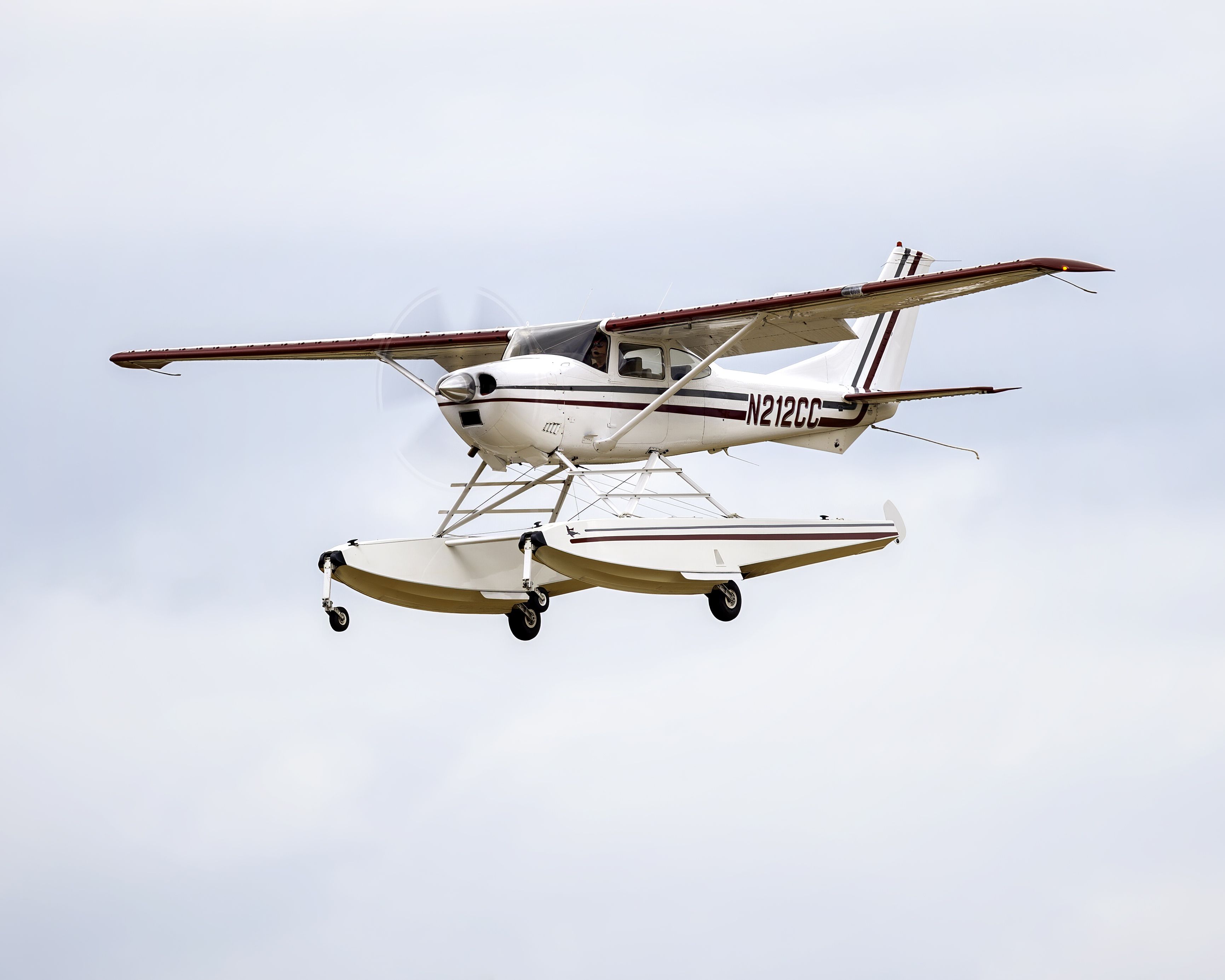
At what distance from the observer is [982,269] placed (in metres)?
18.4

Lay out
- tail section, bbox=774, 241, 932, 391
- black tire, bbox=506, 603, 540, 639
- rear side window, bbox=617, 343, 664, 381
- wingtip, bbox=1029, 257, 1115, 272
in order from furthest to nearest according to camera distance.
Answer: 1. tail section, bbox=774, 241, 932, 391
2. black tire, bbox=506, 603, 540, 639
3. rear side window, bbox=617, 343, 664, 381
4. wingtip, bbox=1029, 257, 1115, 272

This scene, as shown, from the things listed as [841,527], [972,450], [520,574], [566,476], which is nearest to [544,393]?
[566,476]

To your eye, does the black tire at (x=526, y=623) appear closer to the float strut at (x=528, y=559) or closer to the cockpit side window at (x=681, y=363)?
the float strut at (x=528, y=559)

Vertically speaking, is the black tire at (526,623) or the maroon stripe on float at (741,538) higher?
the maroon stripe on float at (741,538)

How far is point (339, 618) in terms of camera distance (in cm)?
2075

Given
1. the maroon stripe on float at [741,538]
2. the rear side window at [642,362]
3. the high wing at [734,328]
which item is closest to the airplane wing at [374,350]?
the high wing at [734,328]

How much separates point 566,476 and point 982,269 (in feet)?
19.1

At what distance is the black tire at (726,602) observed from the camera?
21.6 metres

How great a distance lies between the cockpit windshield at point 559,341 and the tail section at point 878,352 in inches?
144

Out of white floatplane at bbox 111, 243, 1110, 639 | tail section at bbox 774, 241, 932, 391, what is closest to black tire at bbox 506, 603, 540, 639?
white floatplane at bbox 111, 243, 1110, 639

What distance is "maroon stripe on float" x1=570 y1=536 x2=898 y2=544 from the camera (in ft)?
65.5

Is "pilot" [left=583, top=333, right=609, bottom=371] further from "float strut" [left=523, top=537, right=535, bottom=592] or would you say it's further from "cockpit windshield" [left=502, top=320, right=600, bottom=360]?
"float strut" [left=523, top=537, right=535, bottom=592]

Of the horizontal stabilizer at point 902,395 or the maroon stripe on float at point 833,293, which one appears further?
the horizontal stabilizer at point 902,395

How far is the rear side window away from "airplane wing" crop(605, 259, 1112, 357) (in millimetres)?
284
